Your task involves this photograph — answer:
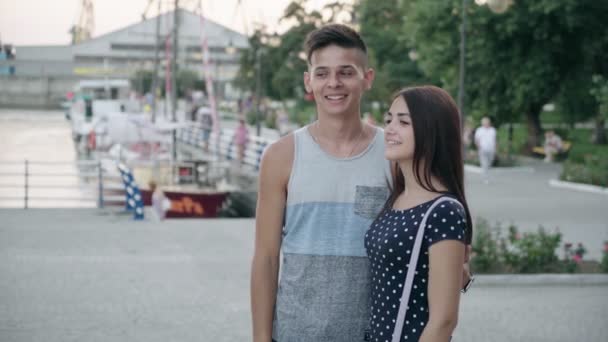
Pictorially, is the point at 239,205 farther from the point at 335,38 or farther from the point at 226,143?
the point at 335,38

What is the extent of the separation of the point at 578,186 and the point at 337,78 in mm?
23567

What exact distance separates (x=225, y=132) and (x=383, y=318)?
1459 inches

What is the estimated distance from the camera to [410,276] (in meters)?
3.21

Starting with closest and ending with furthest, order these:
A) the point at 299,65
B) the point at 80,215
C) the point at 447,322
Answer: the point at 447,322, the point at 80,215, the point at 299,65

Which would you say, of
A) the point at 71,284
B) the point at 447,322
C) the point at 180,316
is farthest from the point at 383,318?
the point at 71,284

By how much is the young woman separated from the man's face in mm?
259

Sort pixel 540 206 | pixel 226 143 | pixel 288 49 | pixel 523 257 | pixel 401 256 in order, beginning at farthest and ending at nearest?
pixel 288 49
pixel 226 143
pixel 540 206
pixel 523 257
pixel 401 256

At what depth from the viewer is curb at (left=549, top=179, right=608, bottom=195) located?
80.8 ft

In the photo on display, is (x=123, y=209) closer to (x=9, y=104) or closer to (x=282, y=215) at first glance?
(x=282, y=215)

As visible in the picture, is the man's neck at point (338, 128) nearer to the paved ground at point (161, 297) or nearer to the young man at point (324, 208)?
the young man at point (324, 208)

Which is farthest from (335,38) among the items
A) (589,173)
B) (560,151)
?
(560,151)

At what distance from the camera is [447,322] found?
317 centimetres

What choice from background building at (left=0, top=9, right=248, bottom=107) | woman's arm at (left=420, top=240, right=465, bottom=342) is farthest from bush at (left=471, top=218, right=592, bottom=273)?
background building at (left=0, top=9, right=248, bottom=107)

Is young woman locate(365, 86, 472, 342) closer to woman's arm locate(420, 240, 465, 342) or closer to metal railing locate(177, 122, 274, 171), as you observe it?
woman's arm locate(420, 240, 465, 342)
